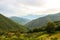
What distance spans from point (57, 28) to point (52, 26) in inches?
354

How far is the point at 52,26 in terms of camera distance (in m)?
135

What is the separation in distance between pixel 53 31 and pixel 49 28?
648 centimetres

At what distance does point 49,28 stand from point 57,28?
9661 millimetres

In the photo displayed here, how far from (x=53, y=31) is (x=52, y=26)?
5711 mm

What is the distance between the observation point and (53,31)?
131 metres

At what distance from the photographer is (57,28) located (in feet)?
465

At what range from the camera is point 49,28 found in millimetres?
136625

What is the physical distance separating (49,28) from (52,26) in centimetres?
346

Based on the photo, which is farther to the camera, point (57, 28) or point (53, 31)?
point (57, 28)

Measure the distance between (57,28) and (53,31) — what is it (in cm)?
1198
